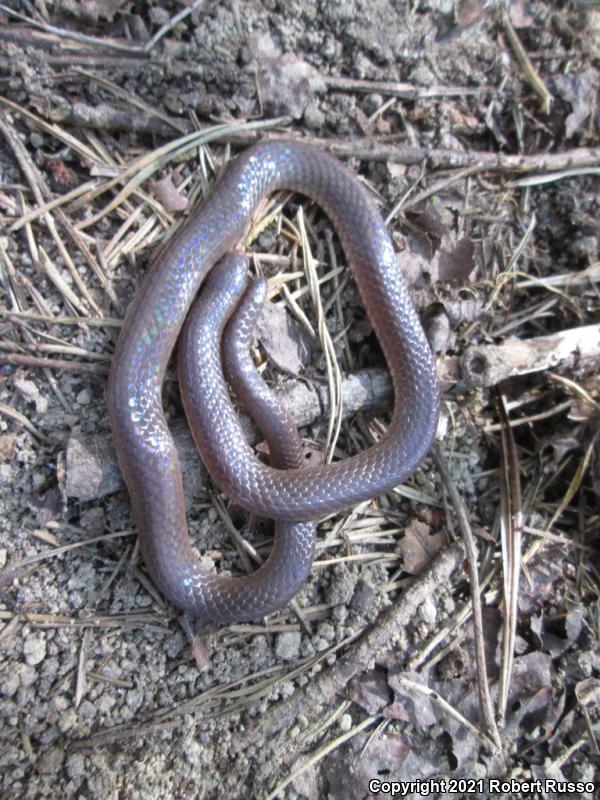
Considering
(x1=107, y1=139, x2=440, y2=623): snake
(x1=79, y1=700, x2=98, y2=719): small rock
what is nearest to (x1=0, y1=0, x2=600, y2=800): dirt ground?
(x1=79, y1=700, x2=98, y2=719): small rock

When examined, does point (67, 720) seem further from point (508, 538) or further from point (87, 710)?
point (508, 538)

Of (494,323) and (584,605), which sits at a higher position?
(494,323)

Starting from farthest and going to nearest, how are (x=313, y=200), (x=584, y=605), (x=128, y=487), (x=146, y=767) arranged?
(x=313, y=200) → (x=584, y=605) → (x=128, y=487) → (x=146, y=767)

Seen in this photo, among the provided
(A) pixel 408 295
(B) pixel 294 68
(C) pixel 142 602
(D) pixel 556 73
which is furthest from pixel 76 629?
(D) pixel 556 73

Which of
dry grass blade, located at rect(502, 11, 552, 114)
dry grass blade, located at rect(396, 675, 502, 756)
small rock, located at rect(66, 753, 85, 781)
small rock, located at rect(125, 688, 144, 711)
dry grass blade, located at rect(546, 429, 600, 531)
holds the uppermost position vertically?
dry grass blade, located at rect(502, 11, 552, 114)

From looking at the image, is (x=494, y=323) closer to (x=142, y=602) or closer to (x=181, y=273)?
(x=181, y=273)

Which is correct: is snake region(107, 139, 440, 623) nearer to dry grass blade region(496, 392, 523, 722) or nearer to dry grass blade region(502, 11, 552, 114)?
dry grass blade region(496, 392, 523, 722)

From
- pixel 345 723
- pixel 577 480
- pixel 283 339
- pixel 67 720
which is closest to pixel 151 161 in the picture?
pixel 283 339
